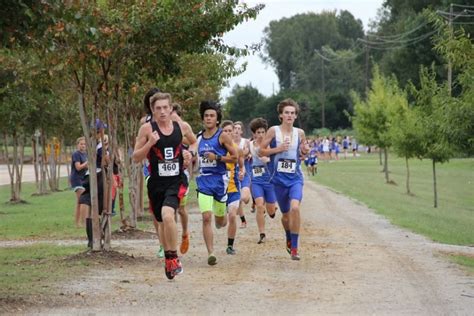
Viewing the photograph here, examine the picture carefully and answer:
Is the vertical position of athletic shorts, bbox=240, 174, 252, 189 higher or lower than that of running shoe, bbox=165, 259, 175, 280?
higher

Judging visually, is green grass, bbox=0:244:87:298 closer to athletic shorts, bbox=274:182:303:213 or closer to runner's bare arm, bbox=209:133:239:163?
runner's bare arm, bbox=209:133:239:163

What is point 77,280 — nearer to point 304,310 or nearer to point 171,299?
point 171,299

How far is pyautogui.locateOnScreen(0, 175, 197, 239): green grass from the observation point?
19.8 m

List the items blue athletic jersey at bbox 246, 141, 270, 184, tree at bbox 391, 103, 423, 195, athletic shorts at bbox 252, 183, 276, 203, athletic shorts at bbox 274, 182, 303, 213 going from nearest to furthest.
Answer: athletic shorts at bbox 274, 182, 303, 213 → blue athletic jersey at bbox 246, 141, 270, 184 → athletic shorts at bbox 252, 183, 276, 203 → tree at bbox 391, 103, 423, 195

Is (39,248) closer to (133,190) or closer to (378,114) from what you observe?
(133,190)

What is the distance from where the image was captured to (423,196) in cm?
4103

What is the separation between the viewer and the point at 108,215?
14.1 meters

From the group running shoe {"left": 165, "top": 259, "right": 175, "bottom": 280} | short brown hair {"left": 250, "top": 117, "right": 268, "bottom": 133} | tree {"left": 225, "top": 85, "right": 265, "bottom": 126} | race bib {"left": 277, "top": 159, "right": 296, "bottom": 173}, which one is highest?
tree {"left": 225, "top": 85, "right": 265, "bottom": 126}

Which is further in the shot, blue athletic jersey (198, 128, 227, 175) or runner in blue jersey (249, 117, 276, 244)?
runner in blue jersey (249, 117, 276, 244)

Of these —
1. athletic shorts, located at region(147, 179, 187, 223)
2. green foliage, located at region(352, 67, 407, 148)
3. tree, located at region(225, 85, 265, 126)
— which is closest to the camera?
athletic shorts, located at region(147, 179, 187, 223)

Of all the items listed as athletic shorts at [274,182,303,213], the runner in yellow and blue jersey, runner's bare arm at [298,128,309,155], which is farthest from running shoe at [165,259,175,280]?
runner's bare arm at [298,128,309,155]

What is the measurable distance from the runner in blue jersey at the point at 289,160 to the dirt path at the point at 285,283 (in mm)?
566

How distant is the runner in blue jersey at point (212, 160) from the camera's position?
13.7 m

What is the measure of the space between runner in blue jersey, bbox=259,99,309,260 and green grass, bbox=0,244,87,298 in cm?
293
